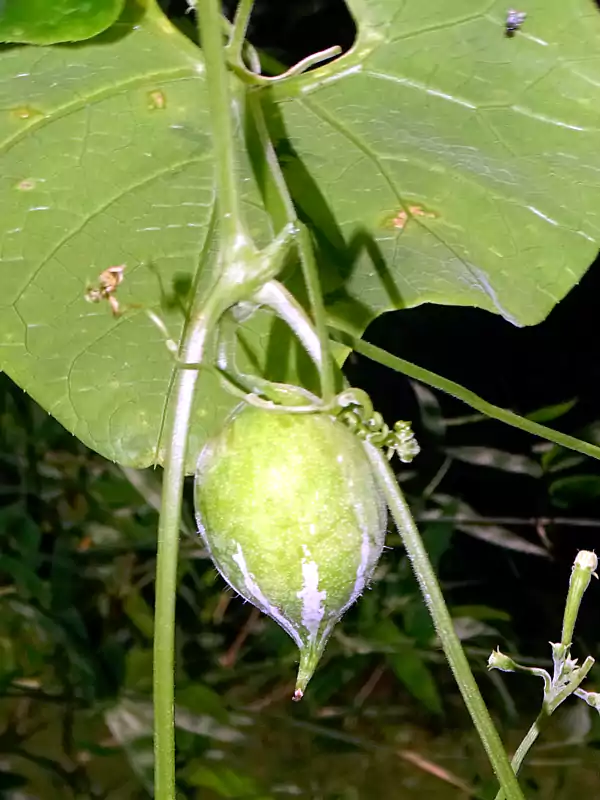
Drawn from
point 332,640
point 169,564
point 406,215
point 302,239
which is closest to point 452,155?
point 406,215

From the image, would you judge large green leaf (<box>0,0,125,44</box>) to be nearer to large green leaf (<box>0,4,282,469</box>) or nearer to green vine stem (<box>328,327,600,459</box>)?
large green leaf (<box>0,4,282,469</box>)

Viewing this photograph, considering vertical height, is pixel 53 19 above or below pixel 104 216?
above

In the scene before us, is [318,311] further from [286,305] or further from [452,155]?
[452,155]

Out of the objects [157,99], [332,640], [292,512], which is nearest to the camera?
[292,512]

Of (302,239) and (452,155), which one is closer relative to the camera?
(302,239)

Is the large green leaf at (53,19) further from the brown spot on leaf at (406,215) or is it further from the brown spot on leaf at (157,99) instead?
the brown spot on leaf at (406,215)

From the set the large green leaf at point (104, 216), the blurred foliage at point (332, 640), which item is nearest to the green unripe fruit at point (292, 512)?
the large green leaf at point (104, 216)
